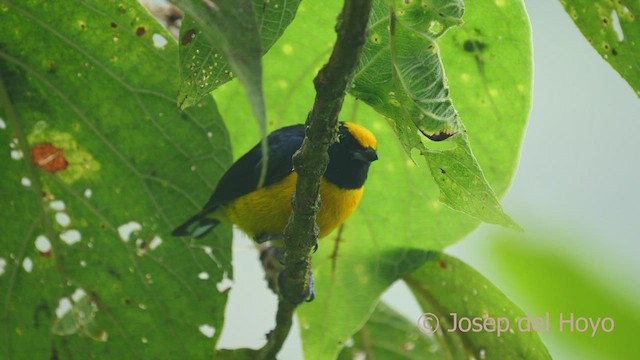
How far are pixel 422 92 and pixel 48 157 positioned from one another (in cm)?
110

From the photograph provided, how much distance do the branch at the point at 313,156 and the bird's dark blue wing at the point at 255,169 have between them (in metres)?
0.89

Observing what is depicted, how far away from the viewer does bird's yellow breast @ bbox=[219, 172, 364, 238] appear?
3.16m

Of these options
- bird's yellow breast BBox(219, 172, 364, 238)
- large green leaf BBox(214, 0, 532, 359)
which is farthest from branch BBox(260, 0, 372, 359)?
bird's yellow breast BBox(219, 172, 364, 238)

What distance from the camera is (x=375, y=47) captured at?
4.67 feet

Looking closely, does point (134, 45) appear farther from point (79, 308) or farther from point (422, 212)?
point (422, 212)

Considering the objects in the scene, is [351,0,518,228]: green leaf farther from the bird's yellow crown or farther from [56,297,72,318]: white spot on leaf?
the bird's yellow crown

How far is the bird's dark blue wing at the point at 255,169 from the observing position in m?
3.02

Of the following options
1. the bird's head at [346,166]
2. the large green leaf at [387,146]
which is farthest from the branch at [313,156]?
the bird's head at [346,166]

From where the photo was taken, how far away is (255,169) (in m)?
3.12

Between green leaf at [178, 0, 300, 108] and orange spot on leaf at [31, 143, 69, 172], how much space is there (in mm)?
849

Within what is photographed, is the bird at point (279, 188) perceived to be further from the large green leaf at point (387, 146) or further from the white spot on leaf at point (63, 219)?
the white spot on leaf at point (63, 219)

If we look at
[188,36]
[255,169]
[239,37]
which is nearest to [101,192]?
[188,36]

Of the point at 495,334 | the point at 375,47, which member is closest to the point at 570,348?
the point at 495,334

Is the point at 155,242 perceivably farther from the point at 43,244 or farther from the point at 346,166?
the point at 346,166
